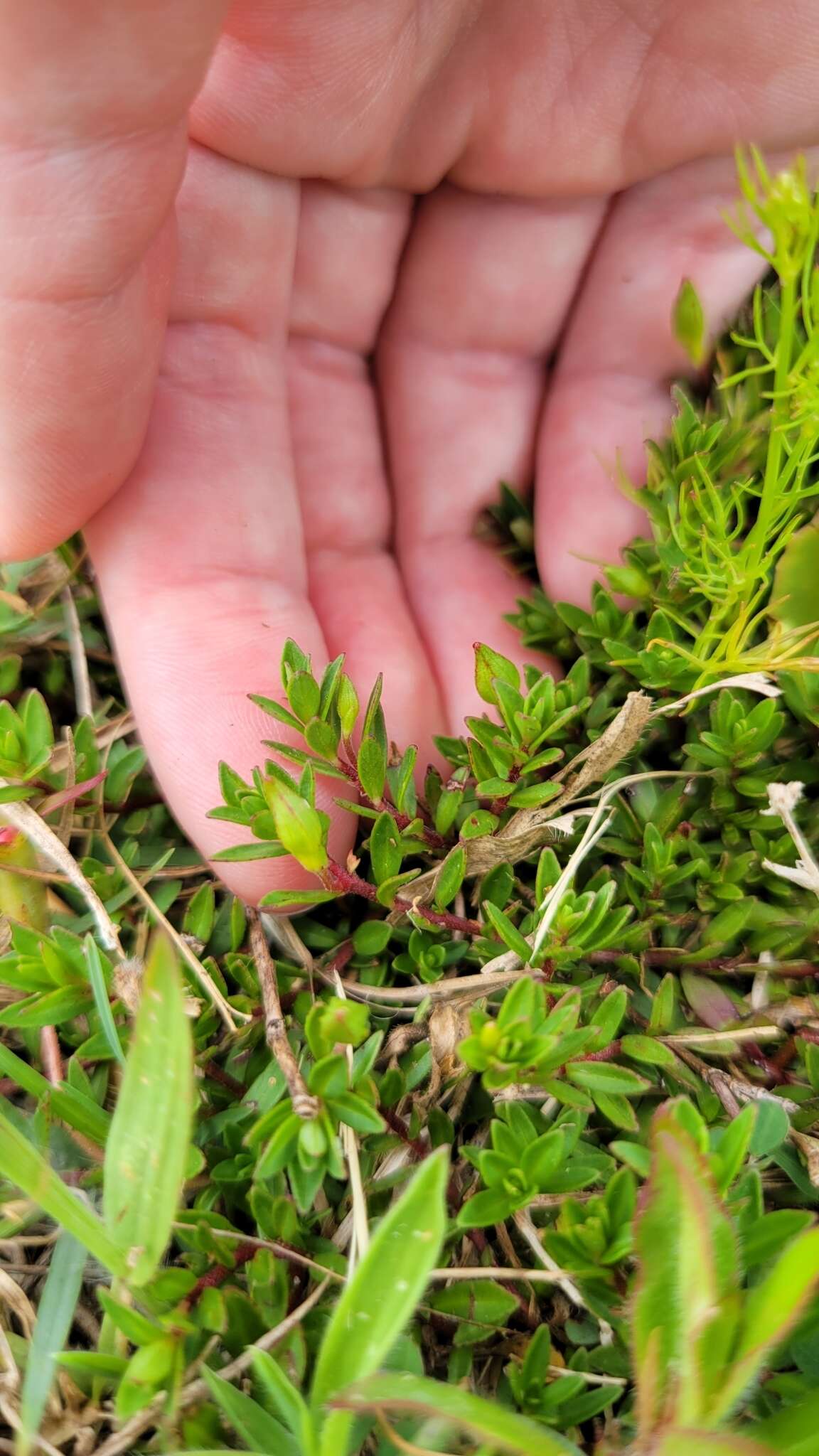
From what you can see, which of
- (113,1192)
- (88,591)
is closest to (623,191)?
(88,591)

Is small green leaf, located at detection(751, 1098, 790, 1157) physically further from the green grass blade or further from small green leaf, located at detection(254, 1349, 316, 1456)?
the green grass blade

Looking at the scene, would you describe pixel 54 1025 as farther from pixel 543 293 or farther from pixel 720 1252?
pixel 543 293

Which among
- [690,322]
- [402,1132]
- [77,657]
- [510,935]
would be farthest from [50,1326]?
[690,322]

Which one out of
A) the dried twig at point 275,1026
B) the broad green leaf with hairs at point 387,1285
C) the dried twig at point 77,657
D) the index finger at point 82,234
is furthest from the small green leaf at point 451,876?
the index finger at point 82,234

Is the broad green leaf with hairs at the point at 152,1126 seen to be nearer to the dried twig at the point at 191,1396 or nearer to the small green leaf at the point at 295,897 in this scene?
the dried twig at the point at 191,1396

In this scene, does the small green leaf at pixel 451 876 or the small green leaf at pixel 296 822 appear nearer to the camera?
the small green leaf at pixel 296 822

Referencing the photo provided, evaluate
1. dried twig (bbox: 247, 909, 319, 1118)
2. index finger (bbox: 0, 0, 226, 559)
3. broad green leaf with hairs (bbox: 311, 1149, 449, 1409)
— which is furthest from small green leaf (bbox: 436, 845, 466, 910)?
index finger (bbox: 0, 0, 226, 559)
